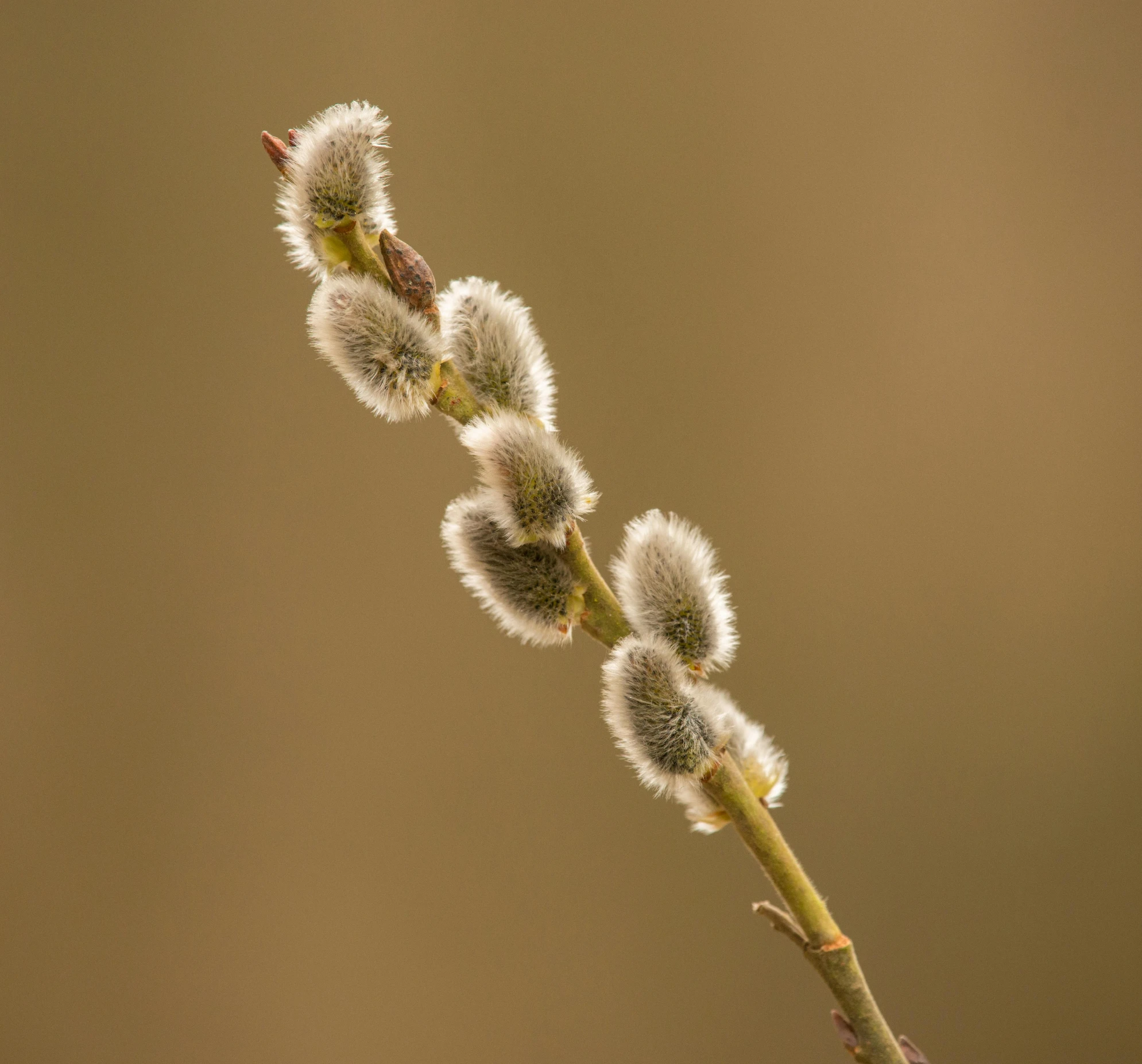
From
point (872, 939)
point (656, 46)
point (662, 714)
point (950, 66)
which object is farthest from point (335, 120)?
point (872, 939)

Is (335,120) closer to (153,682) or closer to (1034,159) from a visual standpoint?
(153,682)

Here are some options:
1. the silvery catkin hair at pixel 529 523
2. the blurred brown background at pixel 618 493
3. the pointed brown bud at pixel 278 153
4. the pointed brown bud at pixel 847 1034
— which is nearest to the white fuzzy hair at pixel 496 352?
the silvery catkin hair at pixel 529 523

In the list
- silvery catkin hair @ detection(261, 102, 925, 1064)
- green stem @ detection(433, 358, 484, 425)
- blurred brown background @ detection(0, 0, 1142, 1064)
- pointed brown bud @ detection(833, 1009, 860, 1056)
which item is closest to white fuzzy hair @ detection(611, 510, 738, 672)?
silvery catkin hair @ detection(261, 102, 925, 1064)

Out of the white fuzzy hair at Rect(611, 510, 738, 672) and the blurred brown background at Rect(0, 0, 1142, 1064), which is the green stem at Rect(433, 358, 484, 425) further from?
the blurred brown background at Rect(0, 0, 1142, 1064)

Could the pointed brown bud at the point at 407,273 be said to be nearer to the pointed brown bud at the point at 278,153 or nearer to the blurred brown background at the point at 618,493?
the pointed brown bud at the point at 278,153

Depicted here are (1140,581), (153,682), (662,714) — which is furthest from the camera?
(1140,581)

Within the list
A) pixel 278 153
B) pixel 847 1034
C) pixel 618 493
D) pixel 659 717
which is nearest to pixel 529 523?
pixel 659 717
